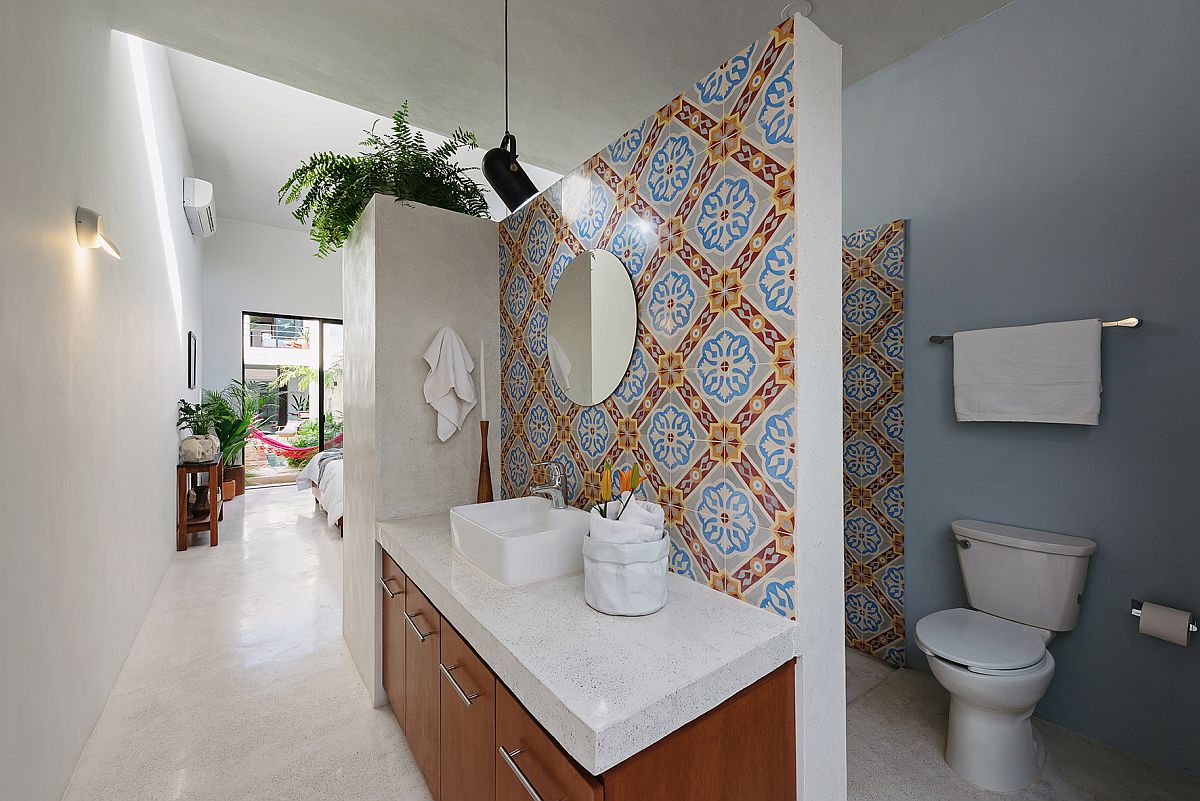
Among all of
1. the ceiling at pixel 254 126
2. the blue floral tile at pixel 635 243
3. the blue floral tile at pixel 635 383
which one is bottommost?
the blue floral tile at pixel 635 383

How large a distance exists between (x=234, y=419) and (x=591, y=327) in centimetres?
496

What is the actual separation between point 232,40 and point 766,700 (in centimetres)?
300

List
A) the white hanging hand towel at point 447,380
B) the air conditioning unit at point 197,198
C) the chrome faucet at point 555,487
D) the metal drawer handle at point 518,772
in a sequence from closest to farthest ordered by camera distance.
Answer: the metal drawer handle at point 518,772 < the chrome faucet at point 555,487 < the white hanging hand towel at point 447,380 < the air conditioning unit at point 197,198

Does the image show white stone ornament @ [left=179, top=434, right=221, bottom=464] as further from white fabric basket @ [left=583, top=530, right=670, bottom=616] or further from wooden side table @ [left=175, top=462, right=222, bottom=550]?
white fabric basket @ [left=583, top=530, right=670, bottom=616]

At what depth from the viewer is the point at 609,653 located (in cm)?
103

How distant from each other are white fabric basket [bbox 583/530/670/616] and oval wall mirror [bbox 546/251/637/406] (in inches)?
24.0

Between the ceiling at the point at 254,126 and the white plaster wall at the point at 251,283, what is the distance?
1.11m

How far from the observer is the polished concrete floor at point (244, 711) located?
168cm

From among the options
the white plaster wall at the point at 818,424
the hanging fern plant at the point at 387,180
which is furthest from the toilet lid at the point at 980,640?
the hanging fern plant at the point at 387,180

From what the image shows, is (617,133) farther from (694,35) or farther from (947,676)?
(947,676)

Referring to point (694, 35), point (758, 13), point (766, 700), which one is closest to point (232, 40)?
point (694, 35)

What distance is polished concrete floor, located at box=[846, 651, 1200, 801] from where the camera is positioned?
5.34ft

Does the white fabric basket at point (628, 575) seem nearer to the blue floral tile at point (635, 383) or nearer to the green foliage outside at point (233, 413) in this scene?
the blue floral tile at point (635, 383)

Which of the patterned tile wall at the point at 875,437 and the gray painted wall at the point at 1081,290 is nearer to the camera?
the gray painted wall at the point at 1081,290
